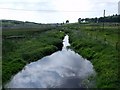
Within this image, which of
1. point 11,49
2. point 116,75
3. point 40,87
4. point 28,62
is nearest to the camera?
point 116,75

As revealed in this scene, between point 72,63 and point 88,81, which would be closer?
point 88,81

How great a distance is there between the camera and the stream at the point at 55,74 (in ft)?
80.3

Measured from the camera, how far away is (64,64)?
35.6m

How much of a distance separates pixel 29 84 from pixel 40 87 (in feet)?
4.55

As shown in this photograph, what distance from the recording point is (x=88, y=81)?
24469 millimetres

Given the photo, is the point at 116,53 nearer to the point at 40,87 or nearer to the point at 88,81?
the point at 88,81

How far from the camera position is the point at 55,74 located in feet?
95.8

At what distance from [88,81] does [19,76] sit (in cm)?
695

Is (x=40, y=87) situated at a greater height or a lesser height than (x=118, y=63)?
lesser

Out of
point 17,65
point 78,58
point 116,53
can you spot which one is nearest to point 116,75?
point 116,53

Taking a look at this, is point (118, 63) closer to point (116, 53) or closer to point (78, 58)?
point (116, 53)

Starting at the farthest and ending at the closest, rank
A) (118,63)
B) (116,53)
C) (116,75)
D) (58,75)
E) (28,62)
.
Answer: (28,62) → (116,53) → (58,75) → (118,63) → (116,75)

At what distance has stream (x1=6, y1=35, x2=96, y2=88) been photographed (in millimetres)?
24484

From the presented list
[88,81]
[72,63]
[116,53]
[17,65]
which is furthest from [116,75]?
[72,63]
